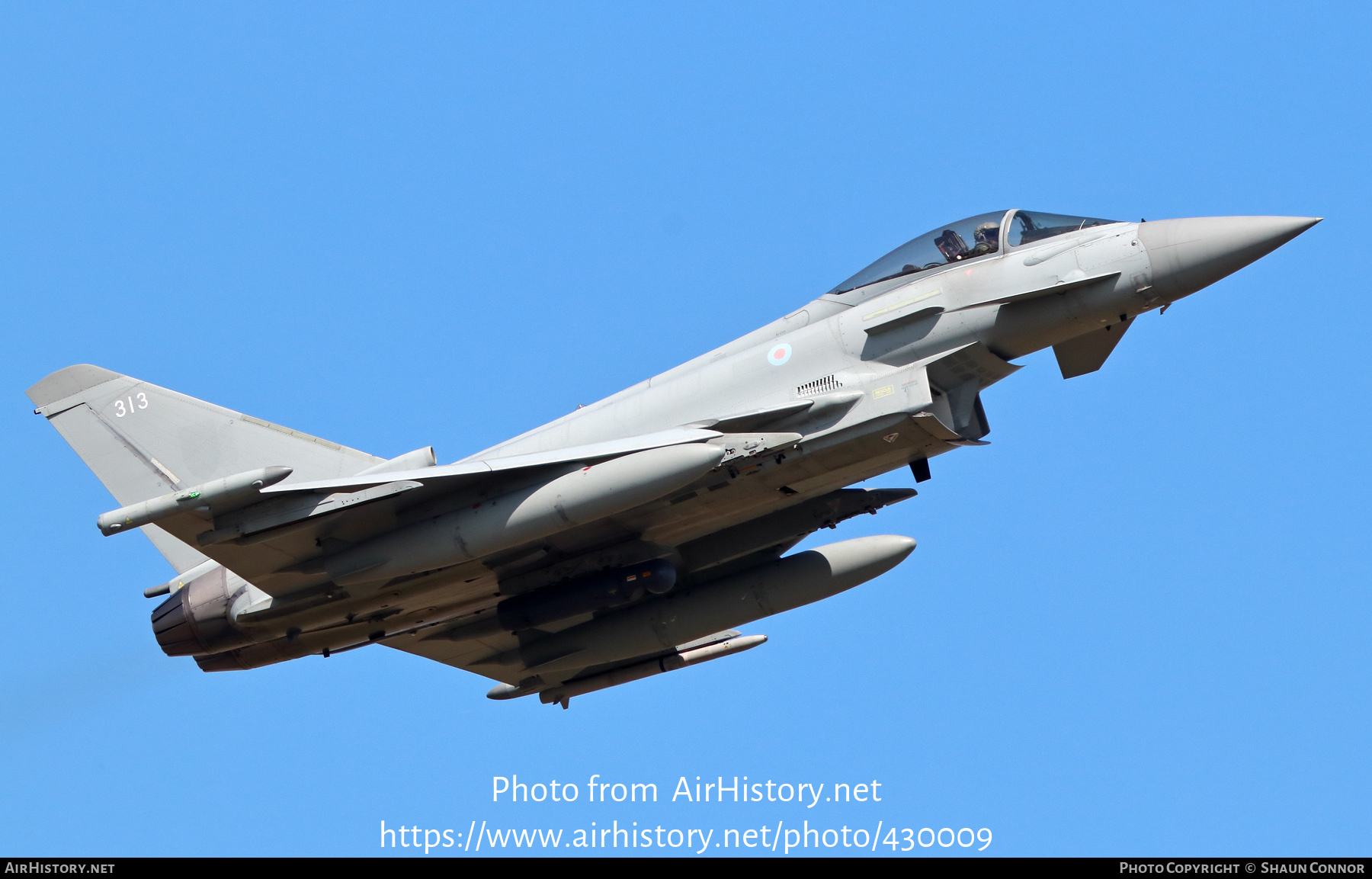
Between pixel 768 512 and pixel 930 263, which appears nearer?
pixel 930 263

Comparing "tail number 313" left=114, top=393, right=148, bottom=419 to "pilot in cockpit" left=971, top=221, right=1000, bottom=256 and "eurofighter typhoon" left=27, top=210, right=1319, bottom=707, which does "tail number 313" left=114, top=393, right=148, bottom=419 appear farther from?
"pilot in cockpit" left=971, top=221, right=1000, bottom=256

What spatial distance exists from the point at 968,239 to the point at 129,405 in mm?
10345

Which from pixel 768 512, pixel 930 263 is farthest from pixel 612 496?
pixel 930 263

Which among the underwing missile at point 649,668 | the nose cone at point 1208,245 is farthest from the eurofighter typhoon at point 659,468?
the underwing missile at point 649,668

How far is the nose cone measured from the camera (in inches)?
553

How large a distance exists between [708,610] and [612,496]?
4107 millimetres

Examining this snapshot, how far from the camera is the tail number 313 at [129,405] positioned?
17.0m

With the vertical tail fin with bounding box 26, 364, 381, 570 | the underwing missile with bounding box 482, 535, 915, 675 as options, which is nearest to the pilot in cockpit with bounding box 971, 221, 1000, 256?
the underwing missile with bounding box 482, 535, 915, 675

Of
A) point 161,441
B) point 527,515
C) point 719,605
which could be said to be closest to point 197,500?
point 527,515

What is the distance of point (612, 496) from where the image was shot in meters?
13.8

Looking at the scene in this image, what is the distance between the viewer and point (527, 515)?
14125 millimetres

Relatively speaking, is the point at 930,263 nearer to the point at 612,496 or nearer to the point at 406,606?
the point at 612,496

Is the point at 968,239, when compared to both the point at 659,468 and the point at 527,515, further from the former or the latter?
the point at 527,515

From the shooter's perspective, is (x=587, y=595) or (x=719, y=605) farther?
(x=719, y=605)
